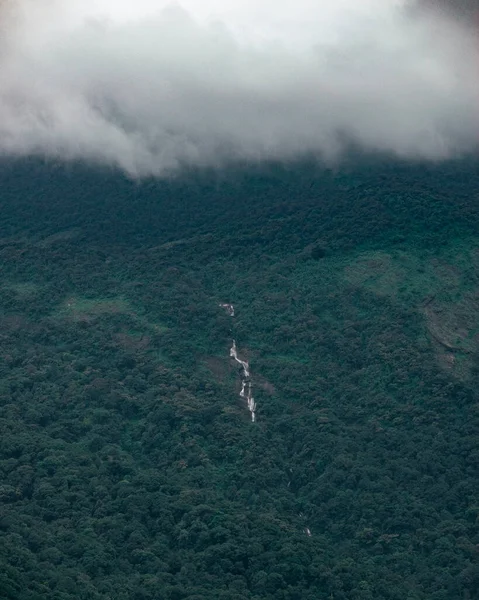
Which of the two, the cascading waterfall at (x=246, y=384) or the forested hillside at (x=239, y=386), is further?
the cascading waterfall at (x=246, y=384)

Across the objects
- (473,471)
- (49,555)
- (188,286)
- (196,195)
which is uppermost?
(196,195)

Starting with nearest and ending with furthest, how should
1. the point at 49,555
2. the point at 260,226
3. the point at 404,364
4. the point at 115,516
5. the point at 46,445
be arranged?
the point at 49,555, the point at 115,516, the point at 46,445, the point at 404,364, the point at 260,226

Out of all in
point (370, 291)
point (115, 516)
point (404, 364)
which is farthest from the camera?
point (370, 291)

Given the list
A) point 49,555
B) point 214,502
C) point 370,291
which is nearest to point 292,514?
point 214,502

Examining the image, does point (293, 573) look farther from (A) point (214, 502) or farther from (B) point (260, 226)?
(B) point (260, 226)

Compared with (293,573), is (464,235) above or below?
above

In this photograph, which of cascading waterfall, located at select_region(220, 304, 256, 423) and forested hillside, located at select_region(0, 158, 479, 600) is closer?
forested hillside, located at select_region(0, 158, 479, 600)

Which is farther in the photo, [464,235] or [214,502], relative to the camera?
[464,235]
